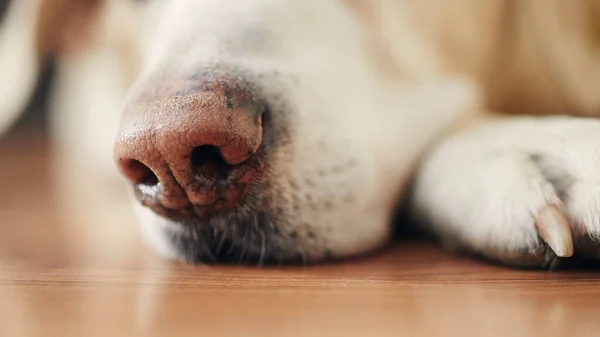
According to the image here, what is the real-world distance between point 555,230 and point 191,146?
421 mm

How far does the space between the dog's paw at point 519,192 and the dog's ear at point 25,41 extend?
91 centimetres

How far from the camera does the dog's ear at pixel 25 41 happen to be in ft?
4.85

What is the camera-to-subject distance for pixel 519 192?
2.74 ft

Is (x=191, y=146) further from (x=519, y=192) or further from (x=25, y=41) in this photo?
(x=25, y=41)

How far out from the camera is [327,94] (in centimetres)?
96

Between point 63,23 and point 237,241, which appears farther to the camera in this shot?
point 63,23

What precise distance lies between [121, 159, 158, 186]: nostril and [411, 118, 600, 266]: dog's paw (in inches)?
16.4

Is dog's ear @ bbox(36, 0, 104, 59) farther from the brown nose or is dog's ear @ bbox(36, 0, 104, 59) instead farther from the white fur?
the brown nose

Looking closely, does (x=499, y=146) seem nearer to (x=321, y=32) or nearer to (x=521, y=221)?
(x=521, y=221)

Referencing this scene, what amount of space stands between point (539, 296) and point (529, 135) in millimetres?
325

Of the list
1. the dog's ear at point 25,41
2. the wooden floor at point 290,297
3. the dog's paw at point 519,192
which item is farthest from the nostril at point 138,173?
the dog's ear at point 25,41

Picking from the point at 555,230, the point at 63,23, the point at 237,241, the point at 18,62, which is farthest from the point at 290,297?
the point at 63,23

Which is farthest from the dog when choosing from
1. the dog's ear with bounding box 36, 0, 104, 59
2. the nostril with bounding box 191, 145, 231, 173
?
the dog's ear with bounding box 36, 0, 104, 59

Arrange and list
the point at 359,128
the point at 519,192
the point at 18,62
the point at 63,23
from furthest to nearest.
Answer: the point at 63,23 → the point at 18,62 → the point at 359,128 → the point at 519,192
